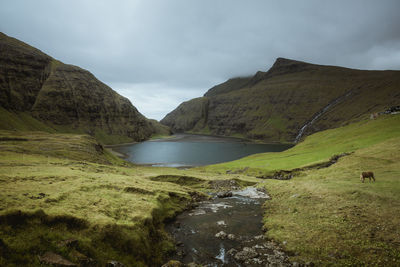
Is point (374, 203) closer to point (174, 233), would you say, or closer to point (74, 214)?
point (174, 233)

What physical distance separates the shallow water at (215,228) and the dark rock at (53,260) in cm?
952

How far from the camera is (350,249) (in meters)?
16.4

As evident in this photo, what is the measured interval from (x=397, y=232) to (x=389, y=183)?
1383cm

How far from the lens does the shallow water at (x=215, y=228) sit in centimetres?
1823

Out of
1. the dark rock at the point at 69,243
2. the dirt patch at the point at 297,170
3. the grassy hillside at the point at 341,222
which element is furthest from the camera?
the dirt patch at the point at 297,170

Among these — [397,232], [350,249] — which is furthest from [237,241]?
[397,232]

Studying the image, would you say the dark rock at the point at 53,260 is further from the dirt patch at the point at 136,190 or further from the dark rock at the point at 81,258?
the dirt patch at the point at 136,190

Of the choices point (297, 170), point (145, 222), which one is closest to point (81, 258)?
point (145, 222)

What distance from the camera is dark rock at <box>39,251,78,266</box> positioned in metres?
10.9

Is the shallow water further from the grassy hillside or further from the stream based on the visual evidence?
the grassy hillside

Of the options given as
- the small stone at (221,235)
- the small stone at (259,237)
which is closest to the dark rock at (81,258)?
the small stone at (221,235)

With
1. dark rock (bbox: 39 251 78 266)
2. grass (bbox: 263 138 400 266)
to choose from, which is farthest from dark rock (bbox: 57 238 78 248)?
grass (bbox: 263 138 400 266)

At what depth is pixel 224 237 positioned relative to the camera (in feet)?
70.5

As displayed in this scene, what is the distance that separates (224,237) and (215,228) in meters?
2.58
